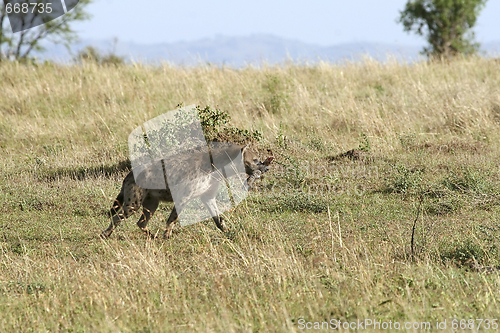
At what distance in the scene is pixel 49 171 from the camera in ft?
30.2

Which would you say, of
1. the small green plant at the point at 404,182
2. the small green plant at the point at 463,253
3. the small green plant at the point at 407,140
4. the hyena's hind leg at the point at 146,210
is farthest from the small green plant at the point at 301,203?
the small green plant at the point at 407,140

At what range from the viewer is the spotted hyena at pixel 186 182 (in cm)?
579

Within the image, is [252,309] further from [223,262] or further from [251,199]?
[251,199]

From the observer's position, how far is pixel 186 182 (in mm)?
5910

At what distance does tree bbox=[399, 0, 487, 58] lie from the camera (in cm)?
2058

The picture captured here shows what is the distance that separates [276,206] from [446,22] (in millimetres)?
17045

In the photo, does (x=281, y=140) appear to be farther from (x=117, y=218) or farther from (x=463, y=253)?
(x=463, y=253)

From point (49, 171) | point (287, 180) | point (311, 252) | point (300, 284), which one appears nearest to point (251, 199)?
point (287, 180)

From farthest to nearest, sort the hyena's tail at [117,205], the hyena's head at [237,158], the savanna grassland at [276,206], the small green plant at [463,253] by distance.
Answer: the hyena's head at [237,158]
the hyena's tail at [117,205]
the small green plant at [463,253]
the savanna grassland at [276,206]

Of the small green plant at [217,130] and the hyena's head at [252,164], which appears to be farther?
the small green plant at [217,130]

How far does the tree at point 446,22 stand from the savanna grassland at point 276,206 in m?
6.43

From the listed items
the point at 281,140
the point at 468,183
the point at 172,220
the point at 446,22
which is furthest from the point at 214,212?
the point at 446,22

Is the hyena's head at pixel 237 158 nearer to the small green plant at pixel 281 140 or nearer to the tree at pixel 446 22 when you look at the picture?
the small green plant at pixel 281 140

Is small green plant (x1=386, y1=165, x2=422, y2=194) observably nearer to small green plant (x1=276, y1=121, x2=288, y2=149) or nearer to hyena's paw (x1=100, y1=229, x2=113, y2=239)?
small green plant (x1=276, y1=121, x2=288, y2=149)
